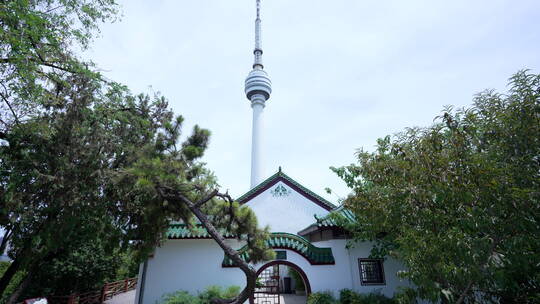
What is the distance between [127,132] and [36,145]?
2.31 metres

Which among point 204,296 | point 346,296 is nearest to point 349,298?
point 346,296

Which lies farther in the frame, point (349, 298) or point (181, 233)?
point (181, 233)

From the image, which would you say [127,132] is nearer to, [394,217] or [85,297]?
[394,217]

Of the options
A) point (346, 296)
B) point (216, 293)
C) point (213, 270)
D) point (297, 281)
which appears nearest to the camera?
point (216, 293)

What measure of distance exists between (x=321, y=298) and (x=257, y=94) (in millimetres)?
26081

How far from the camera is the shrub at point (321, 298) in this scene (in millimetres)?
9558

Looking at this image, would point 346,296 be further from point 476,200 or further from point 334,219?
point 476,200

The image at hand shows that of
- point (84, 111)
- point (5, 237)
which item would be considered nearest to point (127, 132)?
point (84, 111)

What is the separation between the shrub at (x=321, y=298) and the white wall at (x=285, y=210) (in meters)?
3.71

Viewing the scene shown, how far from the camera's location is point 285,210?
44.3ft

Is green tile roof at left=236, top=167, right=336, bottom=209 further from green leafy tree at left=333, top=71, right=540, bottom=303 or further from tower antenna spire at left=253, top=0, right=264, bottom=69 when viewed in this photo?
tower antenna spire at left=253, top=0, right=264, bottom=69

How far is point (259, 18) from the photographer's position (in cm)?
3694

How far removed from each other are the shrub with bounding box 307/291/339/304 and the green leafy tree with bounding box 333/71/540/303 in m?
4.99

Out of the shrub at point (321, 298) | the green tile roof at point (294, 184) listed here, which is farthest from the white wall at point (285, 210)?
the shrub at point (321, 298)
